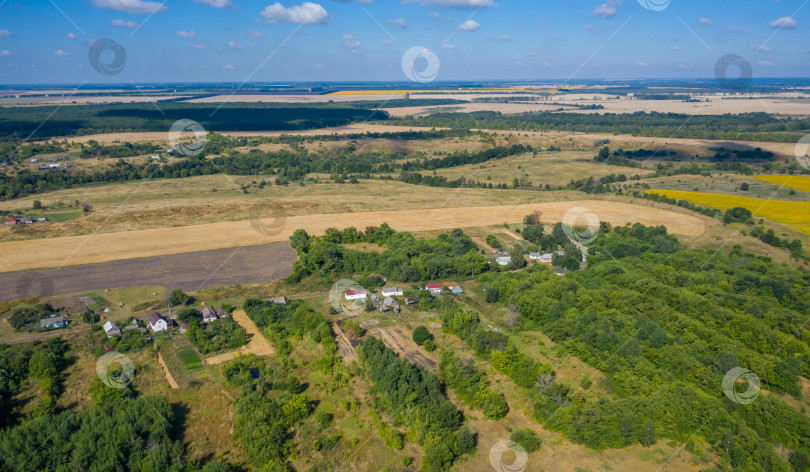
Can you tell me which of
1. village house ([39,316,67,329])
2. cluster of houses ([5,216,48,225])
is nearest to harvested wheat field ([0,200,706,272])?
cluster of houses ([5,216,48,225])

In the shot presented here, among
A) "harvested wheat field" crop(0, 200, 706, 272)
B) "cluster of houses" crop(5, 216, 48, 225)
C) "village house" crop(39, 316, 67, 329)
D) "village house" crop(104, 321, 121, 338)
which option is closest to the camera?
"village house" crop(104, 321, 121, 338)

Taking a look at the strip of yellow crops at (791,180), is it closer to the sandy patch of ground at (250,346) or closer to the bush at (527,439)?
the bush at (527,439)

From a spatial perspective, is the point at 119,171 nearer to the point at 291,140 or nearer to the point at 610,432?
the point at 291,140

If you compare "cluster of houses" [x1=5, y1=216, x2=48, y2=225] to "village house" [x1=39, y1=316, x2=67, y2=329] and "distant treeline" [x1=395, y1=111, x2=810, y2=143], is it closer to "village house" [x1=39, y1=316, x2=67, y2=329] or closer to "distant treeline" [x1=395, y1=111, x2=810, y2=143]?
"village house" [x1=39, y1=316, x2=67, y2=329]

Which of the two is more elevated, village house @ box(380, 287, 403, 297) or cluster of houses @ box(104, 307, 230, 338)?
cluster of houses @ box(104, 307, 230, 338)

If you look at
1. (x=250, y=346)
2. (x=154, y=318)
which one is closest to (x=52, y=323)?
(x=154, y=318)

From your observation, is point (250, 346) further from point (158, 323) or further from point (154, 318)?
point (154, 318)

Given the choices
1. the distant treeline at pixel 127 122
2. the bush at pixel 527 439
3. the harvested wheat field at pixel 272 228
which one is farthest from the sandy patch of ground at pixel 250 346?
the distant treeline at pixel 127 122
